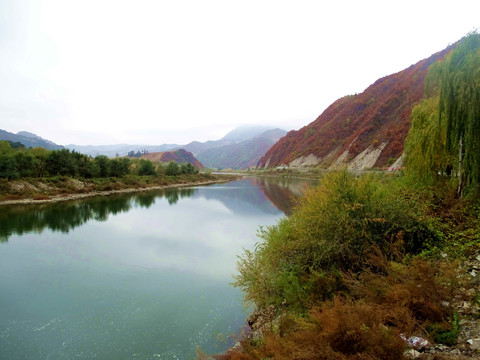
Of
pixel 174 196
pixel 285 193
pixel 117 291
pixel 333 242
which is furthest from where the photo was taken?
pixel 174 196

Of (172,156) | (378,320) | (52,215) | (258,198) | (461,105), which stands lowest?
(258,198)

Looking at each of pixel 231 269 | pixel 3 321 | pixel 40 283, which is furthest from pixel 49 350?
pixel 231 269

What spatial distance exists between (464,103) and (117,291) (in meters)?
13.6

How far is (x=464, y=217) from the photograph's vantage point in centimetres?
771

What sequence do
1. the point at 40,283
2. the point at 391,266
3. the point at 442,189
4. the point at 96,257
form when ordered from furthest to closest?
1. the point at 96,257
2. the point at 40,283
3. the point at 442,189
4. the point at 391,266

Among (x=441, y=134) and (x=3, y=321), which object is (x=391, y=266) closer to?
(x=441, y=134)

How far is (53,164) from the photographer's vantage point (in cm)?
4272

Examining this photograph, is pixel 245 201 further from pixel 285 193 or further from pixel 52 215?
pixel 52 215

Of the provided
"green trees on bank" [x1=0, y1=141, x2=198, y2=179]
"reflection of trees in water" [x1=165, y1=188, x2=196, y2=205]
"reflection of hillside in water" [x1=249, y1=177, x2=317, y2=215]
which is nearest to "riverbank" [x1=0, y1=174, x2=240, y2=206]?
"green trees on bank" [x1=0, y1=141, x2=198, y2=179]

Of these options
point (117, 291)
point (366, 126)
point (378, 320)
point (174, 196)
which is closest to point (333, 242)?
point (378, 320)

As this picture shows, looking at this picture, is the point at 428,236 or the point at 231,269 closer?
the point at 428,236

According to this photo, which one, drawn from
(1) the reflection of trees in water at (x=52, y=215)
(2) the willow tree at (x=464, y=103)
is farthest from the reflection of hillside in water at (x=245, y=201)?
(2) the willow tree at (x=464, y=103)

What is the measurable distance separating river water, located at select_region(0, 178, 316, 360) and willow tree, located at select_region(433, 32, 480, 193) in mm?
5263

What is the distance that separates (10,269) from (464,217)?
1817 cm
